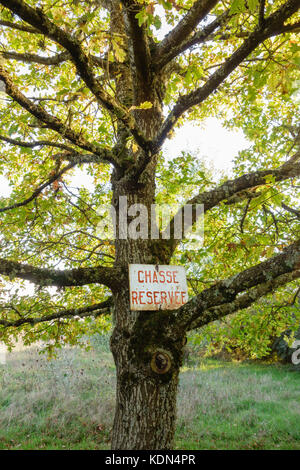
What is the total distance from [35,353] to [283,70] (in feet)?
43.3

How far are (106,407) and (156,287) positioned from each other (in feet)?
24.7

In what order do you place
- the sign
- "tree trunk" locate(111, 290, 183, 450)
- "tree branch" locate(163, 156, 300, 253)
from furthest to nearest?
1. "tree branch" locate(163, 156, 300, 253)
2. the sign
3. "tree trunk" locate(111, 290, 183, 450)

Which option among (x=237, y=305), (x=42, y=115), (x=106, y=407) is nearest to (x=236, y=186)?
(x=237, y=305)

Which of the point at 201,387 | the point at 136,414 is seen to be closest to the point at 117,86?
the point at 136,414

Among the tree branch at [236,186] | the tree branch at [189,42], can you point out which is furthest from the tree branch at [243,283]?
the tree branch at [189,42]

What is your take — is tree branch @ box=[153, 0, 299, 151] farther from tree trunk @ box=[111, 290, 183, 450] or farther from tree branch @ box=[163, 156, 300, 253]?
tree trunk @ box=[111, 290, 183, 450]

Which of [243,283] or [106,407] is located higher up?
[243,283]

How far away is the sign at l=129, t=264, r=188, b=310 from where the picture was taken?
294 centimetres

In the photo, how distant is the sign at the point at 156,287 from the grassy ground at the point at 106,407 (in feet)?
18.6

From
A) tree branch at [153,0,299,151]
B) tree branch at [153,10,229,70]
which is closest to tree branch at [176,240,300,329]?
tree branch at [153,0,299,151]

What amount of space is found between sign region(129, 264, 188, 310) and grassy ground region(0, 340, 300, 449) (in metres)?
5.68

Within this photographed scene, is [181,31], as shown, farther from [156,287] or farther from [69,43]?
[156,287]

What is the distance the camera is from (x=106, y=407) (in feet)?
29.4

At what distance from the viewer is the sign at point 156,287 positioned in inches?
116
